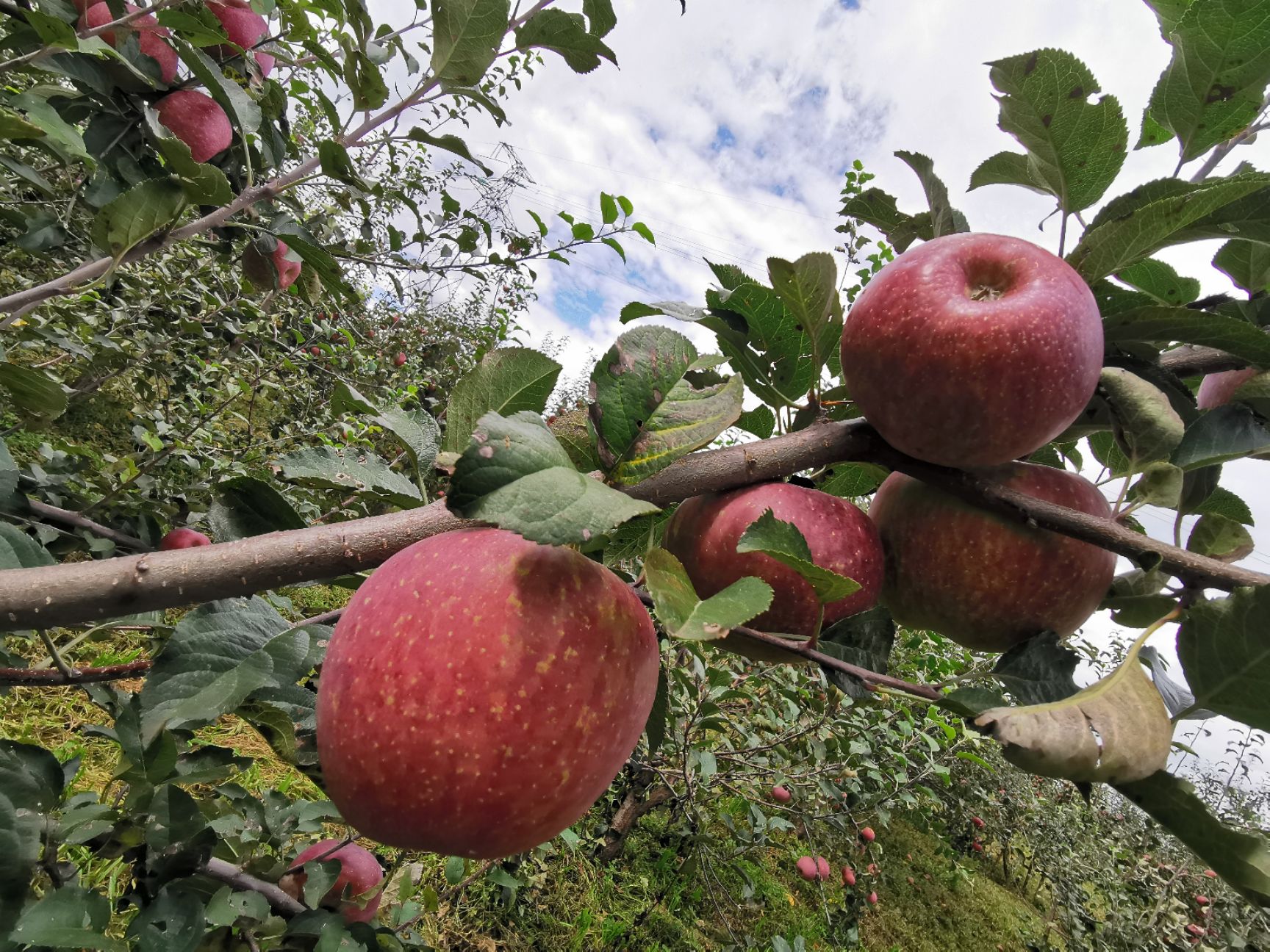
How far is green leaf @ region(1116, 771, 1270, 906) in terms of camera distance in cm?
45

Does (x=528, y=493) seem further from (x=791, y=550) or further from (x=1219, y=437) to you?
(x=1219, y=437)

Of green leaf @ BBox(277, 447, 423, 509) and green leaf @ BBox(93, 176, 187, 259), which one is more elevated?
green leaf @ BBox(93, 176, 187, 259)

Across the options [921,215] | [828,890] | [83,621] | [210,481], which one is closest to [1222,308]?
[921,215]

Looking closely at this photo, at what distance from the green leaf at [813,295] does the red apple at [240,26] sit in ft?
3.90

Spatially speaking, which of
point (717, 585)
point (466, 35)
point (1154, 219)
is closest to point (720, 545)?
point (717, 585)

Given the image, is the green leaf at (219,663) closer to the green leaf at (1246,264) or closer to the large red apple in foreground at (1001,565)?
the large red apple in foreground at (1001,565)

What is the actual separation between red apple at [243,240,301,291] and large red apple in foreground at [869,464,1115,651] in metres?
1.39

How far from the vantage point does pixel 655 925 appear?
7.54ft

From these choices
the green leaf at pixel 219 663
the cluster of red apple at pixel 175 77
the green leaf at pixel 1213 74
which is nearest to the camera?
the green leaf at pixel 219 663

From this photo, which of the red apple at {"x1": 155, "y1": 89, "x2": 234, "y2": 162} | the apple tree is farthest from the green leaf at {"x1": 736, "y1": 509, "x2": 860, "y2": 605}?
the red apple at {"x1": 155, "y1": 89, "x2": 234, "y2": 162}

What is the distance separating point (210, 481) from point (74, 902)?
120 centimetres

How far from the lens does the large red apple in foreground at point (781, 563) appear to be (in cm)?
62

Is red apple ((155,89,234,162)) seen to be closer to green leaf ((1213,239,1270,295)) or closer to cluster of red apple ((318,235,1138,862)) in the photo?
cluster of red apple ((318,235,1138,862))

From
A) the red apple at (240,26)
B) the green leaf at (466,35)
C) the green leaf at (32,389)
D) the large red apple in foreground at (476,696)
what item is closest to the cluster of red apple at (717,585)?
the large red apple in foreground at (476,696)
